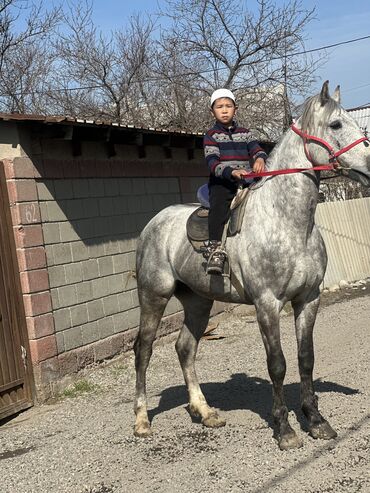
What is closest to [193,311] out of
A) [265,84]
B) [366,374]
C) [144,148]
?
[366,374]

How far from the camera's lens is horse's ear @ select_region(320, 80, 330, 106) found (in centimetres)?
495

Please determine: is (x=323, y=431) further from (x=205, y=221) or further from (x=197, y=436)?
(x=205, y=221)

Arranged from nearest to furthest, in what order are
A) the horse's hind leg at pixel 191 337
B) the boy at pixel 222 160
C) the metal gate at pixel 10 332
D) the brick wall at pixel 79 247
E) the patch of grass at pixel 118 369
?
1. the boy at pixel 222 160
2. the horse's hind leg at pixel 191 337
3. the metal gate at pixel 10 332
4. the brick wall at pixel 79 247
5. the patch of grass at pixel 118 369

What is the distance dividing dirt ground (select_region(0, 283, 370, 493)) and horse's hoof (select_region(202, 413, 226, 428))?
66 mm

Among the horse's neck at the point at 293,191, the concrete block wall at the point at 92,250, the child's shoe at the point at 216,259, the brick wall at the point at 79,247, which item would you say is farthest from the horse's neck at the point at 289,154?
the concrete block wall at the point at 92,250

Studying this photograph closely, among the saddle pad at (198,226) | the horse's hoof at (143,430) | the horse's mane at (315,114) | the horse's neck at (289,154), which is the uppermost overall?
the horse's mane at (315,114)

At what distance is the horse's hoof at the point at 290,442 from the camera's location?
199 inches

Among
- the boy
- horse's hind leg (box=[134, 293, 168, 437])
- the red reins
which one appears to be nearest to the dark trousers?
the boy

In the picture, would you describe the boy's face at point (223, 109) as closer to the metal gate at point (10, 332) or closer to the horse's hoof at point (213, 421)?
the horse's hoof at point (213, 421)

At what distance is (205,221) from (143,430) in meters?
2.04

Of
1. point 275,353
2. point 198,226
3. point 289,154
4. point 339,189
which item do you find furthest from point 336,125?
point 339,189

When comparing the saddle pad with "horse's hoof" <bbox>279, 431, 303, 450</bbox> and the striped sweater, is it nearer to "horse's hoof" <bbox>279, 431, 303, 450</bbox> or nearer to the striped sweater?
the striped sweater

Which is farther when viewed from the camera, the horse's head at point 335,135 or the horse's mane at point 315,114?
the horse's mane at point 315,114

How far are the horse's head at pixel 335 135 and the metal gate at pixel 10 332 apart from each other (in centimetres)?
404
